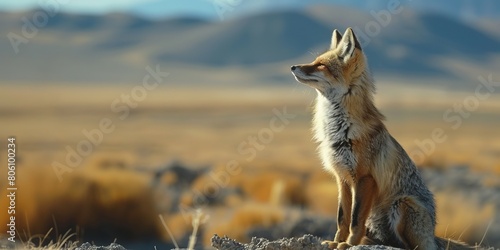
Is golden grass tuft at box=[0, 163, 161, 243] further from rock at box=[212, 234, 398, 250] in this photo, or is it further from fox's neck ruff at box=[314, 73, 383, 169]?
rock at box=[212, 234, 398, 250]

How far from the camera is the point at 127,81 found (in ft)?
466

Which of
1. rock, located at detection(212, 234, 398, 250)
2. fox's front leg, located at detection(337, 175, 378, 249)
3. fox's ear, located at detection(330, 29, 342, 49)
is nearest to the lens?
rock, located at detection(212, 234, 398, 250)

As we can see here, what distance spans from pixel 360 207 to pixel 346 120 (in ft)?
2.72

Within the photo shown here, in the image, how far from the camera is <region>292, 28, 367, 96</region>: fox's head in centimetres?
775

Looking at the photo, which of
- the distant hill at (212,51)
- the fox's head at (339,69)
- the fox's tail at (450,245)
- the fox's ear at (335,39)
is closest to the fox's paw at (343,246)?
the fox's tail at (450,245)

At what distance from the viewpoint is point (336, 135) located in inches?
306

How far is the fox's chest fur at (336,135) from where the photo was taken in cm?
764

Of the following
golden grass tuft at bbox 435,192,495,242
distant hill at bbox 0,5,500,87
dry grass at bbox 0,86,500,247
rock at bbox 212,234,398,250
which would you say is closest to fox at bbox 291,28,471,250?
rock at bbox 212,234,398,250

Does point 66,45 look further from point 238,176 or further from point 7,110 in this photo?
point 238,176

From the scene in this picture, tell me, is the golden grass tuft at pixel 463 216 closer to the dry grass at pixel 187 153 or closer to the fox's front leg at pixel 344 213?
the dry grass at pixel 187 153

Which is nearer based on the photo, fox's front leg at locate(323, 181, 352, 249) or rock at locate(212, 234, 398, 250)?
rock at locate(212, 234, 398, 250)

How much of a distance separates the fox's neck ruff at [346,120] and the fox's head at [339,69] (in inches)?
1.7

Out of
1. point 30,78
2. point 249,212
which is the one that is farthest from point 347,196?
point 30,78

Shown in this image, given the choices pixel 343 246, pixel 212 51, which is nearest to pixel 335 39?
pixel 343 246
